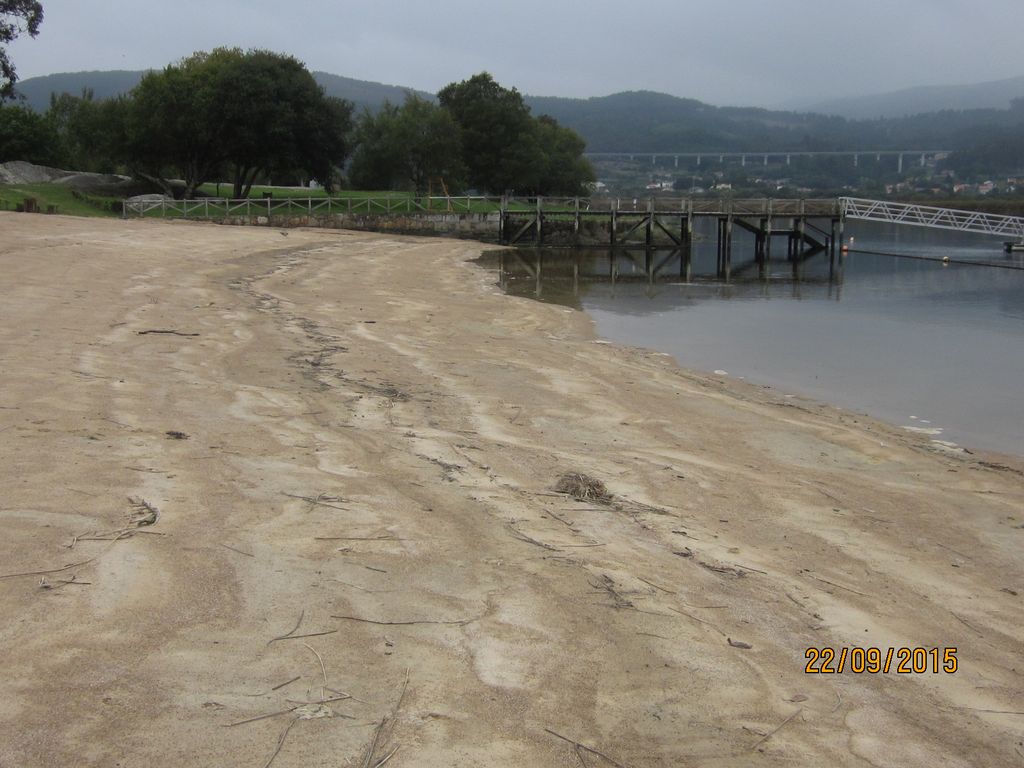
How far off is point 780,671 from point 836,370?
45.4 feet

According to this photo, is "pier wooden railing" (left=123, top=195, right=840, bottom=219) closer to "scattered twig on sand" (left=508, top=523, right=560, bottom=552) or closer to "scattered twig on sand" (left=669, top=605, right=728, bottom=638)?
"scattered twig on sand" (left=508, top=523, right=560, bottom=552)

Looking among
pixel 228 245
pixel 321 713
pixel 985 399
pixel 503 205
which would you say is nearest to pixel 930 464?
pixel 985 399

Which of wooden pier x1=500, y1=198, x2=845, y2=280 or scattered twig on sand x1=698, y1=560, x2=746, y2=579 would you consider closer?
scattered twig on sand x1=698, y1=560, x2=746, y2=579

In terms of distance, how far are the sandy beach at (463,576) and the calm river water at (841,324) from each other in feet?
11.0

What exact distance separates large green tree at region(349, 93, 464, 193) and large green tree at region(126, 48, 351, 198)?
1137 cm

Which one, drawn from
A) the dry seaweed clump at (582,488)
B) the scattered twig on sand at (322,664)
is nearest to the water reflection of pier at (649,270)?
the dry seaweed clump at (582,488)

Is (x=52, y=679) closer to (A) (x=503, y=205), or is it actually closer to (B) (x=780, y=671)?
(B) (x=780, y=671)

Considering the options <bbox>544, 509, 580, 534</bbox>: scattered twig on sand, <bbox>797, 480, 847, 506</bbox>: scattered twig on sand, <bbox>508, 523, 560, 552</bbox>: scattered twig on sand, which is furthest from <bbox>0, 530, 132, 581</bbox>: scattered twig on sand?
<bbox>797, 480, 847, 506</bbox>: scattered twig on sand

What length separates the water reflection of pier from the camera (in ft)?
110

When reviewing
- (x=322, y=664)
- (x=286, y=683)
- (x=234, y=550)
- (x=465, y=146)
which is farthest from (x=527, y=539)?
(x=465, y=146)

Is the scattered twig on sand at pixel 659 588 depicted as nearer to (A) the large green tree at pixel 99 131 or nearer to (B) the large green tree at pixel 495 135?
(A) the large green tree at pixel 99 131

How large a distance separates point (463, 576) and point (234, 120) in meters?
47.6

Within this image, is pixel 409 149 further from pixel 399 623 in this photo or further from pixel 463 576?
pixel 399 623

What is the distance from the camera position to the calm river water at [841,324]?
48.3 ft
